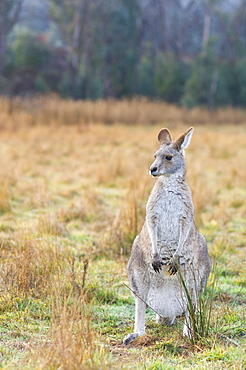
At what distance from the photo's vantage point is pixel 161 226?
3562mm

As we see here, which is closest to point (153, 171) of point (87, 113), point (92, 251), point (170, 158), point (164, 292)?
point (170, 158)

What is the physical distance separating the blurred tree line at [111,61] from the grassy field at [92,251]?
1304 cm

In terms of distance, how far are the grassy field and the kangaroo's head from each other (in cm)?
74

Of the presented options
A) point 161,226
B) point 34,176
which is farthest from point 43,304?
point 34,176

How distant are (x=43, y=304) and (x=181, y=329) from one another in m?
0.96

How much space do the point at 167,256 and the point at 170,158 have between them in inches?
24.9

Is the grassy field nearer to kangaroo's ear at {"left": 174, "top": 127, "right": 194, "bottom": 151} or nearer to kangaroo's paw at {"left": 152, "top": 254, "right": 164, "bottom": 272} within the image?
kangaroo's paw at {"left": 152, "top": 254, "right": 164, "bottom": 272}

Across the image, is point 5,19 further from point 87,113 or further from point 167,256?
point 167,256

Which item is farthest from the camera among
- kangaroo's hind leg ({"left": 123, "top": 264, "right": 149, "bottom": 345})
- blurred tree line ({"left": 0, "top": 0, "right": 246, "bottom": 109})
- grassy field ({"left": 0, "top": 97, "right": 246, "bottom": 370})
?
blurred tree line ({"left": 0, "top": 0, "right": 246, "bottom": 109})

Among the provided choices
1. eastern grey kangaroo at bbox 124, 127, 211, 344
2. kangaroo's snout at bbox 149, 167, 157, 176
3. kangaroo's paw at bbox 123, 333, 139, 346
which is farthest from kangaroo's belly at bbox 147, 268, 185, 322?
kangaroo's snout at bbox 149, 167, 157, 176

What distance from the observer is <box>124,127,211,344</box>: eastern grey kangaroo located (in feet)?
11.5

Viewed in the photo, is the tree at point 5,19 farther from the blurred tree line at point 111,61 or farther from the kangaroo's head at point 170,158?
the kangaroo's head at point 170,158

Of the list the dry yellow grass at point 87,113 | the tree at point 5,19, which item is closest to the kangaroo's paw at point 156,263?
the dry yellow grass at point 87,113

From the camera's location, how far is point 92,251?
5410 millimetres
